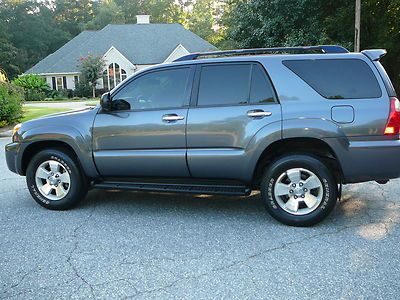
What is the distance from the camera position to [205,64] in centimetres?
537

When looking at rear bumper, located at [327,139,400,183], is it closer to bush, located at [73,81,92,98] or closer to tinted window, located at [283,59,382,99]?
tinted window, located at [283,59,382,99]

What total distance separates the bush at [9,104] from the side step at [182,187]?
1278 centimetres

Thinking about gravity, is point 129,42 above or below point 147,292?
above

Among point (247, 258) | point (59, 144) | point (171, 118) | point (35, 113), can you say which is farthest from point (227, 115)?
point (35, 113)

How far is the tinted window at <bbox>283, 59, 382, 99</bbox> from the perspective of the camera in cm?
485

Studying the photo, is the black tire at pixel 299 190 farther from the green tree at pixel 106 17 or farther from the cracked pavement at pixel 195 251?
the green tree at pixel 106 17

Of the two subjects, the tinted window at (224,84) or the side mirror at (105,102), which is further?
the side mirror at (105,102)

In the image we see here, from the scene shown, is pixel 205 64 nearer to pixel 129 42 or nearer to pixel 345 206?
pixel 345 206

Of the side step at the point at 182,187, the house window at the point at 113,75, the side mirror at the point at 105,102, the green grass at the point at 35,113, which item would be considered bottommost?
the green grass at the point at 35,113

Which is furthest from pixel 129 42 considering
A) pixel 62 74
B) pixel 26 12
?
pixel 26 12

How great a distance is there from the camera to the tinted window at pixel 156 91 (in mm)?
5395

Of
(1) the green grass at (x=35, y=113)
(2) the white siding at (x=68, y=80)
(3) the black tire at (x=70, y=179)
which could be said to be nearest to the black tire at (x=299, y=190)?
(3) the black tire at (x=70, y=179)

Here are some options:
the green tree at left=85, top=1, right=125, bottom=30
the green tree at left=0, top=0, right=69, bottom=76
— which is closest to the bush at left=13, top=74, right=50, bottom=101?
the green tree at left=0, top=0, right=69, bottom=76

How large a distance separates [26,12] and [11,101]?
61635 millimetres
